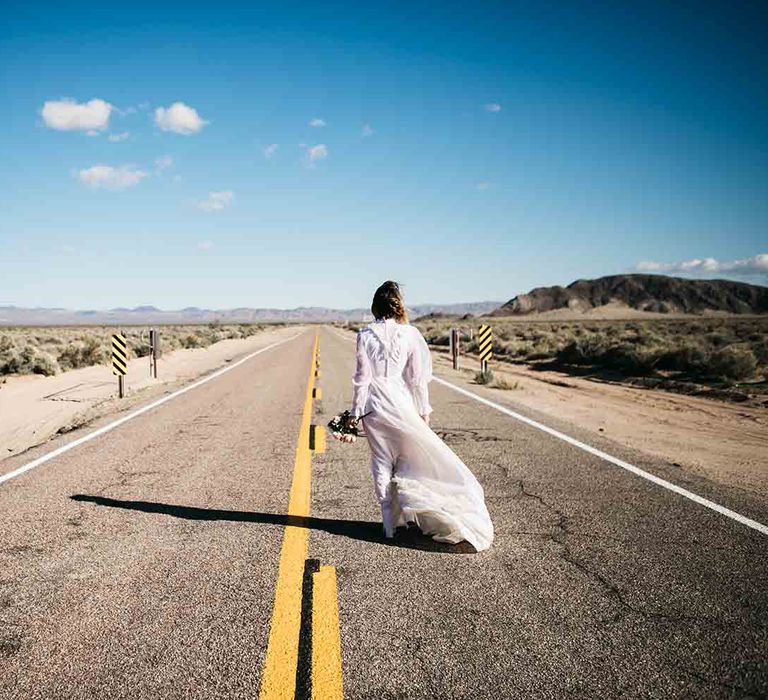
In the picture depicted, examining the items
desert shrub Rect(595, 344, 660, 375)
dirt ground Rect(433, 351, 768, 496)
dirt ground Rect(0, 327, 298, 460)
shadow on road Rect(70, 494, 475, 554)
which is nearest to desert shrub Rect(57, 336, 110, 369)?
dirt ground Rect(0, 327, 298, 460)

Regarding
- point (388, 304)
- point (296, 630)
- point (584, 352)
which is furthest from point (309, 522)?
point (584, 352)

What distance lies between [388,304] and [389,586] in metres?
2.02

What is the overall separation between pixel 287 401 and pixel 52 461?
216 inches

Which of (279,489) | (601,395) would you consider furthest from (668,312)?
(279,489)

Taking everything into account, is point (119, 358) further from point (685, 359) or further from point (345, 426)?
point (685, 359)

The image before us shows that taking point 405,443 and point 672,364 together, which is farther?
point 672,364

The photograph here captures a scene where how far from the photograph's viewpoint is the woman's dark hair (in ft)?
14.9

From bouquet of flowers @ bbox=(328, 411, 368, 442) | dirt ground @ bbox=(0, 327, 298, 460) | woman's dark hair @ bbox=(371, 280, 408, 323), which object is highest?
woman's dark hair @ bbox=(371, 280, 408, 323)

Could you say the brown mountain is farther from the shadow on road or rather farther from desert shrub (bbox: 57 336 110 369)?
the shadow on road

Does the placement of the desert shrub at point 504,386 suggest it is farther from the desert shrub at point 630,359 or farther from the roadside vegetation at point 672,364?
the desert shrub at point 630,359

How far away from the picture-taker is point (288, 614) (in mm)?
3301

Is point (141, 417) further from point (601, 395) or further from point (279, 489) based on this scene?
point (601, 395)

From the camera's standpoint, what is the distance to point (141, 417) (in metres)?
10.3

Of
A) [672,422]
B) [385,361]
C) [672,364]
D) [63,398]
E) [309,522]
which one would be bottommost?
[63,398]
